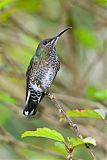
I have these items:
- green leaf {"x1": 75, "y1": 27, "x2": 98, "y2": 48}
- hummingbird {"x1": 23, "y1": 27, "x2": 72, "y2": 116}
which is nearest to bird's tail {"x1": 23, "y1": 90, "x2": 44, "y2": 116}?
hummingbird {"x1": 23, "y1": 27, "x2": 72, "y2": 116}

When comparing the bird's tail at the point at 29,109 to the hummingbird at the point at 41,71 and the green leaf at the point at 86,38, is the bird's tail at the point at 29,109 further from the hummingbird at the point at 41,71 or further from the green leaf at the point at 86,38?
the green leaf at the point at 86,38

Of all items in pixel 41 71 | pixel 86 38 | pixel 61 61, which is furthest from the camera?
pixel 61 61

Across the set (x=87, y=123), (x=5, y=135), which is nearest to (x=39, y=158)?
(x=87, y=123)

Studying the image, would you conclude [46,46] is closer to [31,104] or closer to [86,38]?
[31,104]

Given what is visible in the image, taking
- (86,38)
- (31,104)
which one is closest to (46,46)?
(31,104)

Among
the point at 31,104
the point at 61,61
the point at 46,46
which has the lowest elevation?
the point at 61,61

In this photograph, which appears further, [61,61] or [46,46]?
[61,61]

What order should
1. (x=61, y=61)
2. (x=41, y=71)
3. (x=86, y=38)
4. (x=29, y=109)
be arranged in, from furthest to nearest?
(x=61, y=61), (x=86, y=38), (x=41, y=71), (x=29, y=109)

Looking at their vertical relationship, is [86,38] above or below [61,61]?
above
